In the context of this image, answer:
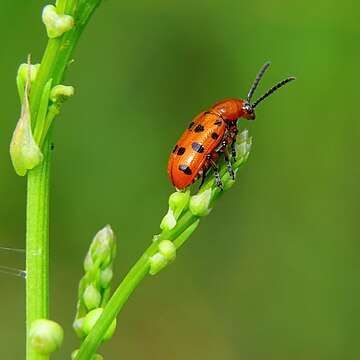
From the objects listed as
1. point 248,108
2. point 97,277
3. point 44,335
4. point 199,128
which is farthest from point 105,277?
point 248,108

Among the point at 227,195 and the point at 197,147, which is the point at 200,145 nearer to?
the point at 197,147

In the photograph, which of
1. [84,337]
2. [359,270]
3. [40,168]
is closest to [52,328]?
[84,337]

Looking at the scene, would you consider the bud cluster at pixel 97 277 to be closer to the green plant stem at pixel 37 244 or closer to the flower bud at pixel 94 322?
the flower bud at pixel 94 322

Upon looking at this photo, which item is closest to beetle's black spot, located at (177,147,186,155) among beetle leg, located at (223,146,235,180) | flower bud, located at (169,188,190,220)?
beetle leg, located at (223,146,235,180)

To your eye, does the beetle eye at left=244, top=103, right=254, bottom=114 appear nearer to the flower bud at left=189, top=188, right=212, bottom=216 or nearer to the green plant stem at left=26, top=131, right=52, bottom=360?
the flower bud at left=189, top=188, right=212, bottom=216

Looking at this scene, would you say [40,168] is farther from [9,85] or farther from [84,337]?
[9,85]

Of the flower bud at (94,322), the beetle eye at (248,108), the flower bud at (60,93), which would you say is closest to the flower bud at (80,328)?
the flower bud at (94,322)
